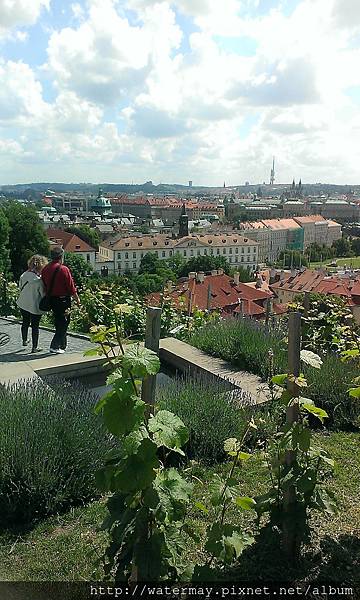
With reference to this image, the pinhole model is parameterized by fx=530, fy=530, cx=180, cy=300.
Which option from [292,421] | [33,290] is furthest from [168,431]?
[33,290]

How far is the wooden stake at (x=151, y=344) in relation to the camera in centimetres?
236

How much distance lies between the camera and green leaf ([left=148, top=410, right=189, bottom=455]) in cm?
212

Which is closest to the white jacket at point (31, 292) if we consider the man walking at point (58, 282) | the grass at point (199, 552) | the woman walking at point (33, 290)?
the woman walking at point (33, 290)

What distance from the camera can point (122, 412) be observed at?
6.80 feet

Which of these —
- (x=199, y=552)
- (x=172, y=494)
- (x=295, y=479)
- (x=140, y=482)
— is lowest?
(x=199, y=552)

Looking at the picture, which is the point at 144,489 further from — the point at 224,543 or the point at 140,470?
the point at 224,543

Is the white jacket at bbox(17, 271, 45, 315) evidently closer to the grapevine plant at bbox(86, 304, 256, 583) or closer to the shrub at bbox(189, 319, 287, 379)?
the shrub at bbox(189, 319, 287, 379)

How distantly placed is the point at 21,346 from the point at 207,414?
3.42 m

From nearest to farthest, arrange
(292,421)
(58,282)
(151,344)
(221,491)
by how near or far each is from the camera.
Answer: (221,491) < (151,344) < (292,421) < (58,282)

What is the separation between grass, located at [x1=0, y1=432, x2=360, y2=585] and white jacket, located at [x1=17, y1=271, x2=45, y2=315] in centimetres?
343

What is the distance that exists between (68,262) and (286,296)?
19.4 m

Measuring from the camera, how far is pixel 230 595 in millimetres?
2438

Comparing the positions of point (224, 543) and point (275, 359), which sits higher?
point (224, 543)

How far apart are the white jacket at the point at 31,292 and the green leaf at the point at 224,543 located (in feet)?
14.6
